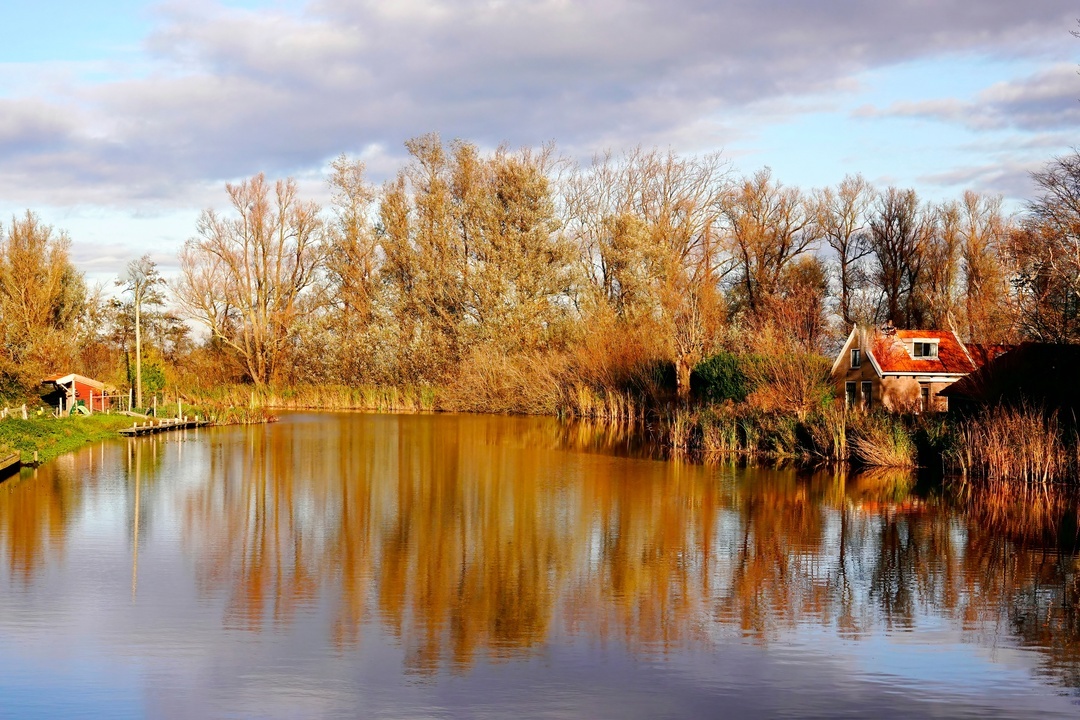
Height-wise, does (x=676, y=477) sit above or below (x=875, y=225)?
below

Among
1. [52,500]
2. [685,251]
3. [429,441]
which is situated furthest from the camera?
[685,251]

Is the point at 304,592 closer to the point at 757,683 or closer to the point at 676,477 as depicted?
the point at 757,683

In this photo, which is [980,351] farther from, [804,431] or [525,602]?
[525,602]

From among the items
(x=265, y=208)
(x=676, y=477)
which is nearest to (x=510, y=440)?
(x=676, y=477)

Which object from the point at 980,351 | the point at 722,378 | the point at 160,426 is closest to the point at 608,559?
the point at 722,378

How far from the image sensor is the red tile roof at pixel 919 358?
36438 millimetres

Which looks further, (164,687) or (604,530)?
(604,530)

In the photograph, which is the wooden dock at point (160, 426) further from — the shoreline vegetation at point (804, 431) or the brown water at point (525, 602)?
the brown water at point (525, 602)

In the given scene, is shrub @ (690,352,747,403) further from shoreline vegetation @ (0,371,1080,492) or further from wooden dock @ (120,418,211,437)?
wooden dock @ (120,418,211,437)

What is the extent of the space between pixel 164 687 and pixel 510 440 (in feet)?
71.9

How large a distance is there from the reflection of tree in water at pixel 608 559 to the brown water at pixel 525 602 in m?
0.05

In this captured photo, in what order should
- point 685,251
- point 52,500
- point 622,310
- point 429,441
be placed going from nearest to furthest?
1. point 52,500
2. point 429,441
3. point 622,310
4. point 685,251

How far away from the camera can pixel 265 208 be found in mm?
48750

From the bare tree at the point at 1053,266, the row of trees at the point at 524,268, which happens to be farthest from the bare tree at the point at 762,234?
the bare tree at the point at 1053,266
